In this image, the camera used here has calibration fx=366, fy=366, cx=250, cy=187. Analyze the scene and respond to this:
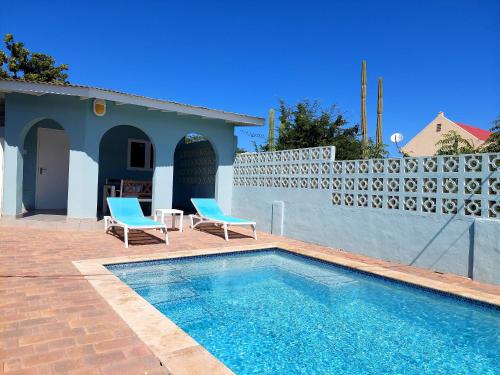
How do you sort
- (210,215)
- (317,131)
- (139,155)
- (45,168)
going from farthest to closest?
(317,131), (139,155), (45,168), (210,215)

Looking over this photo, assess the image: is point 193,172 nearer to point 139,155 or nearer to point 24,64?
point 139,155

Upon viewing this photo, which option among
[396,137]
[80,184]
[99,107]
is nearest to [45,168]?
[80,184]

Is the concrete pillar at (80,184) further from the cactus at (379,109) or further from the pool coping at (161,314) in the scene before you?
the cactus at (379,109)

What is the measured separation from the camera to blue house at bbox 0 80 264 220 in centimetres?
1005

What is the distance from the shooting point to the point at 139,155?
15.0 meters

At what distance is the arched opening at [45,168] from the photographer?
12.1 metres

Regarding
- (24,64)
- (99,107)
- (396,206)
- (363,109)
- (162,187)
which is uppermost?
(24,64)

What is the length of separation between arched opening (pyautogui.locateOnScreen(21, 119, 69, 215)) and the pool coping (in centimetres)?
675

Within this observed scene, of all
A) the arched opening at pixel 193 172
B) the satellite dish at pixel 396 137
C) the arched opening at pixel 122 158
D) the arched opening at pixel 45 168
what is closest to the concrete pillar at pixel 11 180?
the arched opening at pixel 45 168

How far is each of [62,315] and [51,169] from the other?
10189 millimetres

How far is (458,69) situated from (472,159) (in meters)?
16.0

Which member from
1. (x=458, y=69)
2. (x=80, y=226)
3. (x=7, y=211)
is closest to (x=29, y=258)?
(x=80, y=226)

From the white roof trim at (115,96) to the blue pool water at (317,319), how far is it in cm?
518

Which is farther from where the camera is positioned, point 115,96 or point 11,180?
point 11,180
